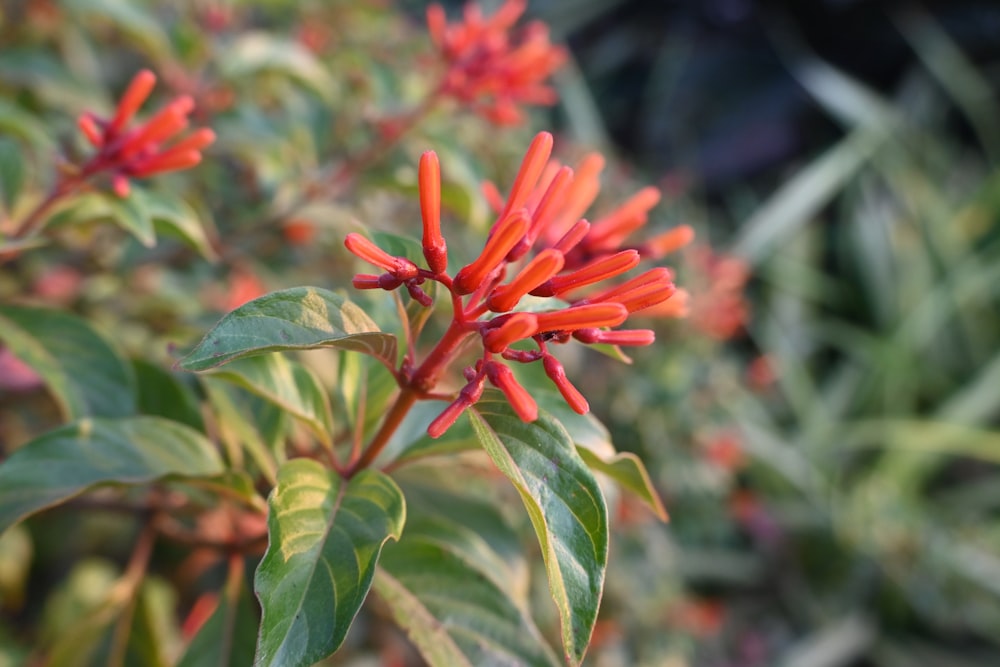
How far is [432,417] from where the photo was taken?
0.68 meters

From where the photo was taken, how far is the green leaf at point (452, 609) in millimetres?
604

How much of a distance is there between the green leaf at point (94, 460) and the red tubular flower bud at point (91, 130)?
273mm

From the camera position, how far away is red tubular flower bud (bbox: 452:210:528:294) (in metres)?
Answer: 0.46

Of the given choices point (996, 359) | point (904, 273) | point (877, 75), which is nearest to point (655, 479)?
point (996, 359)

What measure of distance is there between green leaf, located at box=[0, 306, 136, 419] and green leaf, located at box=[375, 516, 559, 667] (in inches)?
13.1

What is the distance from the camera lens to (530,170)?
51 cm

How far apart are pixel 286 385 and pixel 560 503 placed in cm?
28

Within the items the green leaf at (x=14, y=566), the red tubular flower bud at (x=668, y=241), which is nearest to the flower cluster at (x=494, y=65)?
the red tubular flower bud at (x=668, y=241)

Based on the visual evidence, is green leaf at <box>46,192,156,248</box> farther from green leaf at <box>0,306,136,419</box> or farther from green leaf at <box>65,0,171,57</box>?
green leaf at <box>65,0,171,57</box>

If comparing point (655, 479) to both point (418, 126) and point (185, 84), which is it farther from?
point (185, 84)

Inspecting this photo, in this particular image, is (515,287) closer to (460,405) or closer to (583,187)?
(460,405)

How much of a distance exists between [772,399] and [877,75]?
101 inches

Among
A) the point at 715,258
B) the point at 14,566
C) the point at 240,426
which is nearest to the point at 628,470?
the point at 240,426

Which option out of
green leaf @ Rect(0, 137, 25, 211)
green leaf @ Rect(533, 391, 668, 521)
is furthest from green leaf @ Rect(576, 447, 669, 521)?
green leaf @ Rect(0, 137, 25, 211)
